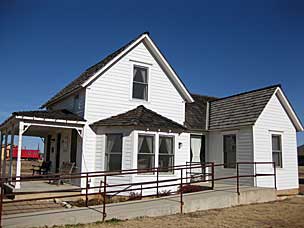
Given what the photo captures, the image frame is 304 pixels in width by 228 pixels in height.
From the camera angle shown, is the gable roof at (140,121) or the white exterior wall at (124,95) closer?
the gable roof at (140,121)

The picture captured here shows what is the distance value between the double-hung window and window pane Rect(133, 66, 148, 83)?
7084mm

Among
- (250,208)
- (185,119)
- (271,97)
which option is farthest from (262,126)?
(250,208)

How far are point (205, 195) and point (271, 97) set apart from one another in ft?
23.8

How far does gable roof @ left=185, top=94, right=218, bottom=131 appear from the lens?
17047mm

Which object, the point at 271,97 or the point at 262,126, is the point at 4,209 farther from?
the point at 271,97

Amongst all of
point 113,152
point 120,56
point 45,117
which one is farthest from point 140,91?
point 45,117

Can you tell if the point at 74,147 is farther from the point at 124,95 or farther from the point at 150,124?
the point at 150,124

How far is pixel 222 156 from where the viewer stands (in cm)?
1683

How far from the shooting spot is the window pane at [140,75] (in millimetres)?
15297

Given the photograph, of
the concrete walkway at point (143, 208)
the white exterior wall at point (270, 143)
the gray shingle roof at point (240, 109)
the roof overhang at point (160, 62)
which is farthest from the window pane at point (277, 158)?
the roof overhang at point (160, 62)

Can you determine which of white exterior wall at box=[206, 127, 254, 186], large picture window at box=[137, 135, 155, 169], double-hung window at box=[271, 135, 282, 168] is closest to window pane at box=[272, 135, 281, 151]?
double-hung window at box=[271, 135, 282, 168]

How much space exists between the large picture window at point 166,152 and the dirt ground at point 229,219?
3895 mm

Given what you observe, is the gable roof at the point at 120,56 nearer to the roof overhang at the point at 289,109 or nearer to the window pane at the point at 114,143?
the window pane at the point at 114,143

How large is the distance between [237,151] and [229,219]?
279 inches
